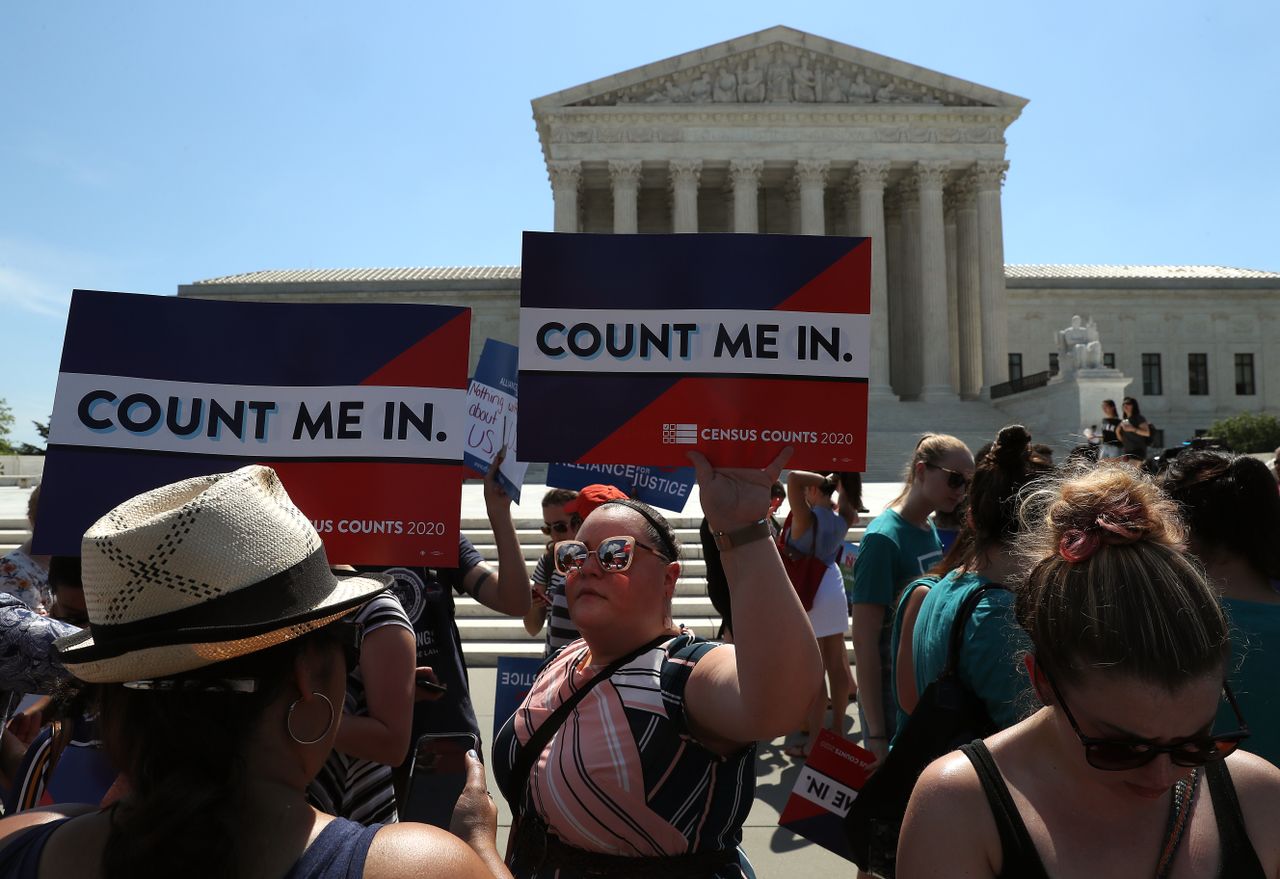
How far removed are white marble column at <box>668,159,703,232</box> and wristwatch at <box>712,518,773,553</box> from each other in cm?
4239

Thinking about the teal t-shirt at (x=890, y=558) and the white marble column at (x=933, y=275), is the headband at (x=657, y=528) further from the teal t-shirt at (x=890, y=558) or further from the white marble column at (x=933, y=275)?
the white marble column at (x=933, y=275)

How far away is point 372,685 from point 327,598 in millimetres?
1192

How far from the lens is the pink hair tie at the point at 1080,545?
72.5 inches

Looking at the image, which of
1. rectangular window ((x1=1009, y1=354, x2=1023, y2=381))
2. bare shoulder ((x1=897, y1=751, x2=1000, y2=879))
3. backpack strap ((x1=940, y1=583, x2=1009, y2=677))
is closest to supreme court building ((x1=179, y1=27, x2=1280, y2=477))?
rectangular window ((x1=1009, y1=354, x2=1023, y2=381))

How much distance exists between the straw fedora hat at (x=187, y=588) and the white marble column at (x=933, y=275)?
43326 mm

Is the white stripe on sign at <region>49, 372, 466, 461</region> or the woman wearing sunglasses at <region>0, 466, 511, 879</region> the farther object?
the white stripe on sign at <region>49, 372, 466, 461</region>

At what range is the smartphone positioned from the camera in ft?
6.08

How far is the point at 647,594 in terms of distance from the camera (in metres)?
2.66

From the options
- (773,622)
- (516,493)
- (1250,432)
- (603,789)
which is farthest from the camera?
(1250,432)

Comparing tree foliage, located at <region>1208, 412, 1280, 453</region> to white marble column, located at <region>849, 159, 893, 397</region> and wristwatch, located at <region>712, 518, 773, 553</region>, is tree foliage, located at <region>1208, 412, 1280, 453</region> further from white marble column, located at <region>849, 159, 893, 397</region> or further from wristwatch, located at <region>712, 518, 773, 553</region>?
wristwatch, located at <region>712, 518, 773, 553</region>

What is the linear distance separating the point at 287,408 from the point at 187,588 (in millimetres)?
1866

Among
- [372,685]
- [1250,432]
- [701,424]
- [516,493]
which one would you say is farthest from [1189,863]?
[1250,432]

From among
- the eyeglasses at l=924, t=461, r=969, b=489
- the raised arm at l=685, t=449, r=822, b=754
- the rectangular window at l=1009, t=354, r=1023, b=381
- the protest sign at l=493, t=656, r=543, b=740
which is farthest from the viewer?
the rectangular window at l=1009, t=354, r=1023, b=381

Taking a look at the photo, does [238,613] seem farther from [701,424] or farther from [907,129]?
[907,129]
